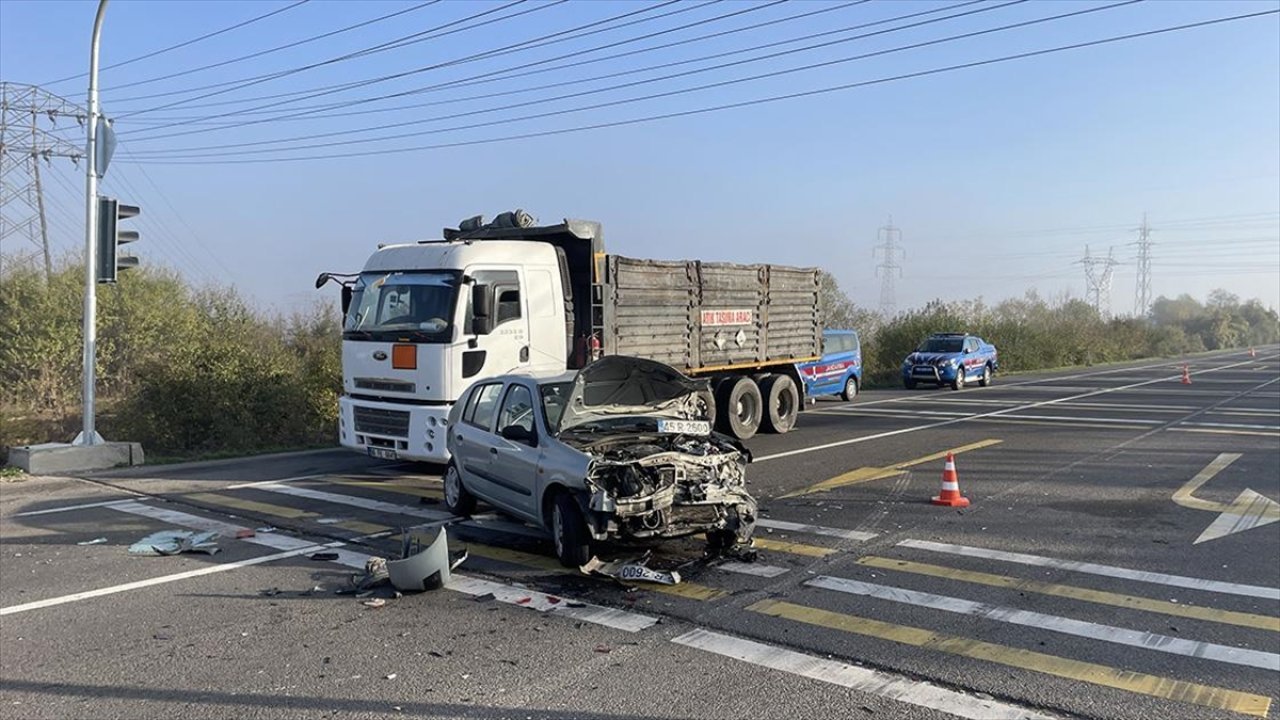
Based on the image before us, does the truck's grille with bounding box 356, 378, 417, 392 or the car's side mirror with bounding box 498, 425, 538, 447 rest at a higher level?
the truck's grille with bounding box 356, 378, 417, 392

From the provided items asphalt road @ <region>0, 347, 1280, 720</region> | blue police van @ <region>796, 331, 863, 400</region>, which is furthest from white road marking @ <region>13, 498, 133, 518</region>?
blue police van @ <region>796, 331, 863, 400</region>

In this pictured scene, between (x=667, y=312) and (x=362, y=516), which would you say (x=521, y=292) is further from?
(x=362, y=516)

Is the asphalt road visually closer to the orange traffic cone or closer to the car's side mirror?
the orange traffic cone

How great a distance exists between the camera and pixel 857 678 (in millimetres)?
4996

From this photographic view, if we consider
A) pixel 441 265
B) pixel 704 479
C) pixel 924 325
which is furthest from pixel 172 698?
pixel 924 325

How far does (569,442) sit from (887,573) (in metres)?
2.85

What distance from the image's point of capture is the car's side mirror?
8.13 meters

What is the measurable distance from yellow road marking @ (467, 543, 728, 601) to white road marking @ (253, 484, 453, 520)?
1.65 meters

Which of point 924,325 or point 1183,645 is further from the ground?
point 924,325

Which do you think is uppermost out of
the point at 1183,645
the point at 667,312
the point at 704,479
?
the point at 667,312

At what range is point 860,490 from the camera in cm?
1121

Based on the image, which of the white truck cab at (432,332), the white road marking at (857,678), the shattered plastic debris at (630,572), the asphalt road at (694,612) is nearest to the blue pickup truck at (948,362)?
the asphalt road at (694,612)

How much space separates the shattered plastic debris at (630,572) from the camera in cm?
692

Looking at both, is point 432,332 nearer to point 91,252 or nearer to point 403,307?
point 403,307
